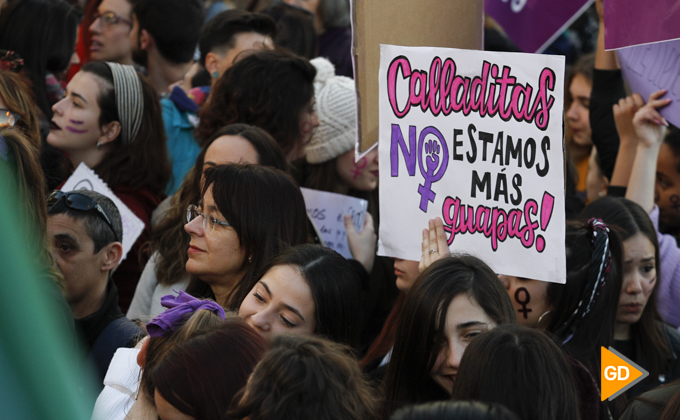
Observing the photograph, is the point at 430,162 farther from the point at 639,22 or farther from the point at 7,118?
the point at 7,118

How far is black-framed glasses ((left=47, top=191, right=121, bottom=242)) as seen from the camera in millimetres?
3379

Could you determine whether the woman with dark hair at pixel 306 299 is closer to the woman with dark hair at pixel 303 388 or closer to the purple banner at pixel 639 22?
the woman with dark hair at pixel 303 388

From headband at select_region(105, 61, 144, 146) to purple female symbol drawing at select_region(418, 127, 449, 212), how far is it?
5.74 ft

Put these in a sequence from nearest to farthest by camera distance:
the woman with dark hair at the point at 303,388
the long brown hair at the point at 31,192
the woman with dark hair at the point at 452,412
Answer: the woman with dark hair at the point at 452,412 → the woman with dark hair at the point at 303,388 → the long brown hair at the point at 31,192

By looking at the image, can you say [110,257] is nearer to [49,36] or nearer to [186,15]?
[49,36]

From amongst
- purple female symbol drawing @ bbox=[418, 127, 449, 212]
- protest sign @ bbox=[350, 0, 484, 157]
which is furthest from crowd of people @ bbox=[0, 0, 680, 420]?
protest sign @ bbox=[350, 0, 484, 157]

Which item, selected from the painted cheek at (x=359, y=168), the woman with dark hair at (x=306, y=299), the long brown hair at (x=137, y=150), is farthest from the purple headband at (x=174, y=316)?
the painted cheek at (x=359, y=168)

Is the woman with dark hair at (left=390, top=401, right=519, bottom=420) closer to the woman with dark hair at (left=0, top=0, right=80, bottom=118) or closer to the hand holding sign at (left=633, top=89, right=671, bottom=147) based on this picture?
the hand holding sign at (left=633, top=89, right=671, bottom=147)

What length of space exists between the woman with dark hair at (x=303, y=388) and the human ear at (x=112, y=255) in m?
1.72

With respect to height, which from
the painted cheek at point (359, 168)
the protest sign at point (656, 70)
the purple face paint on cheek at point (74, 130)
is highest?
the protest sign at point (656, 70)

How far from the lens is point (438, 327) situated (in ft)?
8.17

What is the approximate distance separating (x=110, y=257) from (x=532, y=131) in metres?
1.82

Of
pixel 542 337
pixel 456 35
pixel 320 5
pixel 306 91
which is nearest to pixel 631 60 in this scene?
pixel 456 35

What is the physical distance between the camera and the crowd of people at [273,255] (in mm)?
2070
